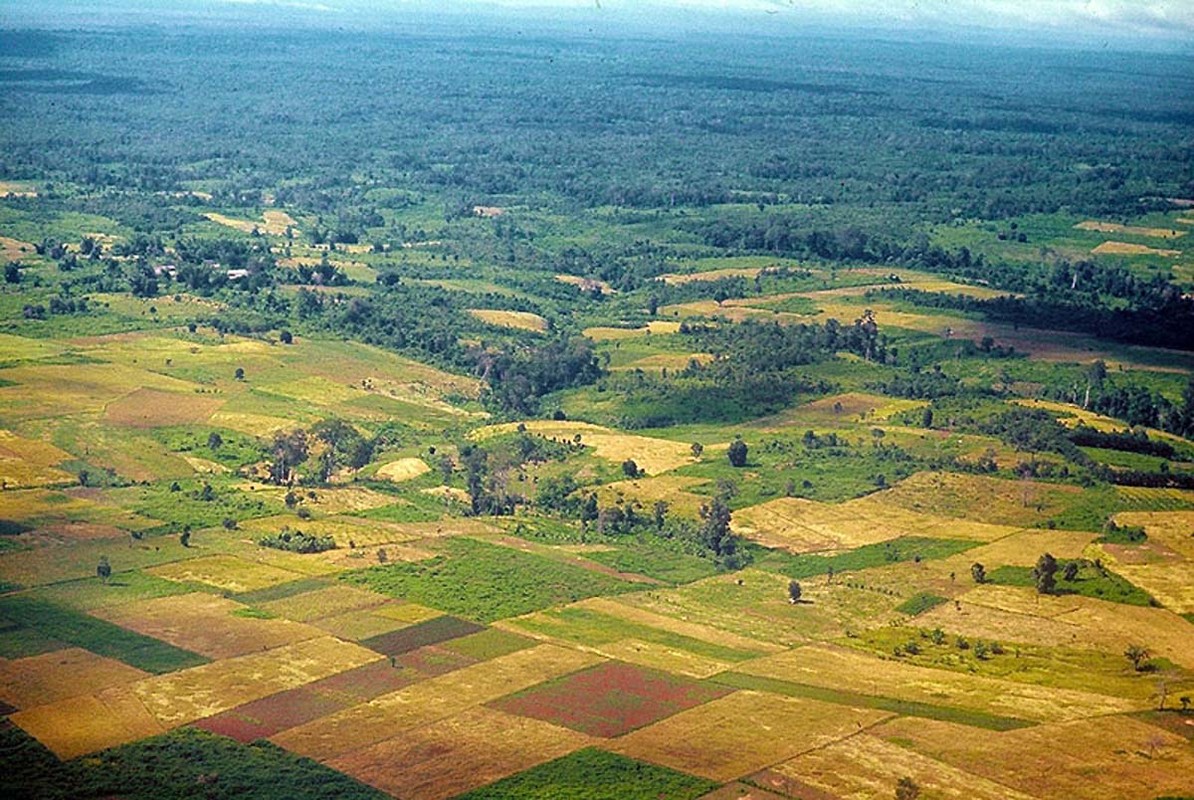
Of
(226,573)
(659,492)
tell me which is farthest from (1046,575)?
(226,573)

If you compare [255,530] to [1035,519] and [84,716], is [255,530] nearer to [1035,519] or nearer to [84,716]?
[84,716]

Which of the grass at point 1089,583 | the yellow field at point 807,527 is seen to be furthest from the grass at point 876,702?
the yellow field at point 807,527

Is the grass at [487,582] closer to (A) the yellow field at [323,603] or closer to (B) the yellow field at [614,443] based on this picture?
(A) the yellow field at [323,603]

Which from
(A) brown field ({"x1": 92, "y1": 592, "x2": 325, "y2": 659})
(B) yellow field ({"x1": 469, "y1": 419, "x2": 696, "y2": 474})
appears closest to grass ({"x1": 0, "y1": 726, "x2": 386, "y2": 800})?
(A) brown field ({"x1": 92, "y1": 592, "x2": 325, "y2": 659})

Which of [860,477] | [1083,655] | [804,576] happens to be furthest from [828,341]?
[1083,655]

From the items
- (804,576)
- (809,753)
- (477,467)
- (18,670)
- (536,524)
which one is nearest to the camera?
(809,753)

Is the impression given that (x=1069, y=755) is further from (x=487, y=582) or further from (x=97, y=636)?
(x=97, y=636)

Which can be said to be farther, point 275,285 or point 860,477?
point 275,285
